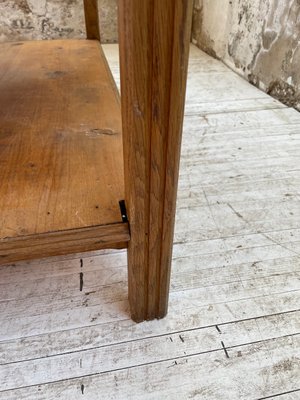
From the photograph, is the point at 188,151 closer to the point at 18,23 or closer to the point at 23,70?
the point at 23,70

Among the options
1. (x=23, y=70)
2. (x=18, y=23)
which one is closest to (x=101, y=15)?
(x=18, y=23)

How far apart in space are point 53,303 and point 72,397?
234 millimetres

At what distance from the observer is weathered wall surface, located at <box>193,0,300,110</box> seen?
6.37 feet

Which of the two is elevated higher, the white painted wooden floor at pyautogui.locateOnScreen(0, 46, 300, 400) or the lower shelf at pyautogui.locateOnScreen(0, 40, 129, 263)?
the lower shelf at pyautogui.locateOnScreen(0, 40, 129, 263)

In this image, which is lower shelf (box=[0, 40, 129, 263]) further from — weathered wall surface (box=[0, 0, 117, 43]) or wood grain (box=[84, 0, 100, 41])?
weathered wall surface (box=[0, 0, 117, 43])

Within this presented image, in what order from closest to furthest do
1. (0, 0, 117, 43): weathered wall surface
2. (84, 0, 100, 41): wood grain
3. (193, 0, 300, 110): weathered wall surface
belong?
(84, 0, 100, 41): wood grain
(193, 0, 300, 110): weathered wall surface
(0, 0, 117, 43): weathered wall surface

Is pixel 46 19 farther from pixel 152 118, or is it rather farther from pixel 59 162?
pixel 152 118

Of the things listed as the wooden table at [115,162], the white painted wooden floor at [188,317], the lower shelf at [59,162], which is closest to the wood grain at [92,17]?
the lower shelf at [59,162]

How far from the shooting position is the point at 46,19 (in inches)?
139

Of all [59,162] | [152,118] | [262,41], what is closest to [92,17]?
[262,41]

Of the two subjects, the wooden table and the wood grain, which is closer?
the wooden table

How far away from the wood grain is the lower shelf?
52 centimetres

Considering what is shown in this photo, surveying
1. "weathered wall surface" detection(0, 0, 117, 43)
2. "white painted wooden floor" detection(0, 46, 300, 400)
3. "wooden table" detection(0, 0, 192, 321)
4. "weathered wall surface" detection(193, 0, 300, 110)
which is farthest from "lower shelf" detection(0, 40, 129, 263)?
"weathered wall surface" detection(0, 0, 117, 43)

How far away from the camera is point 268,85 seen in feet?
7.34
